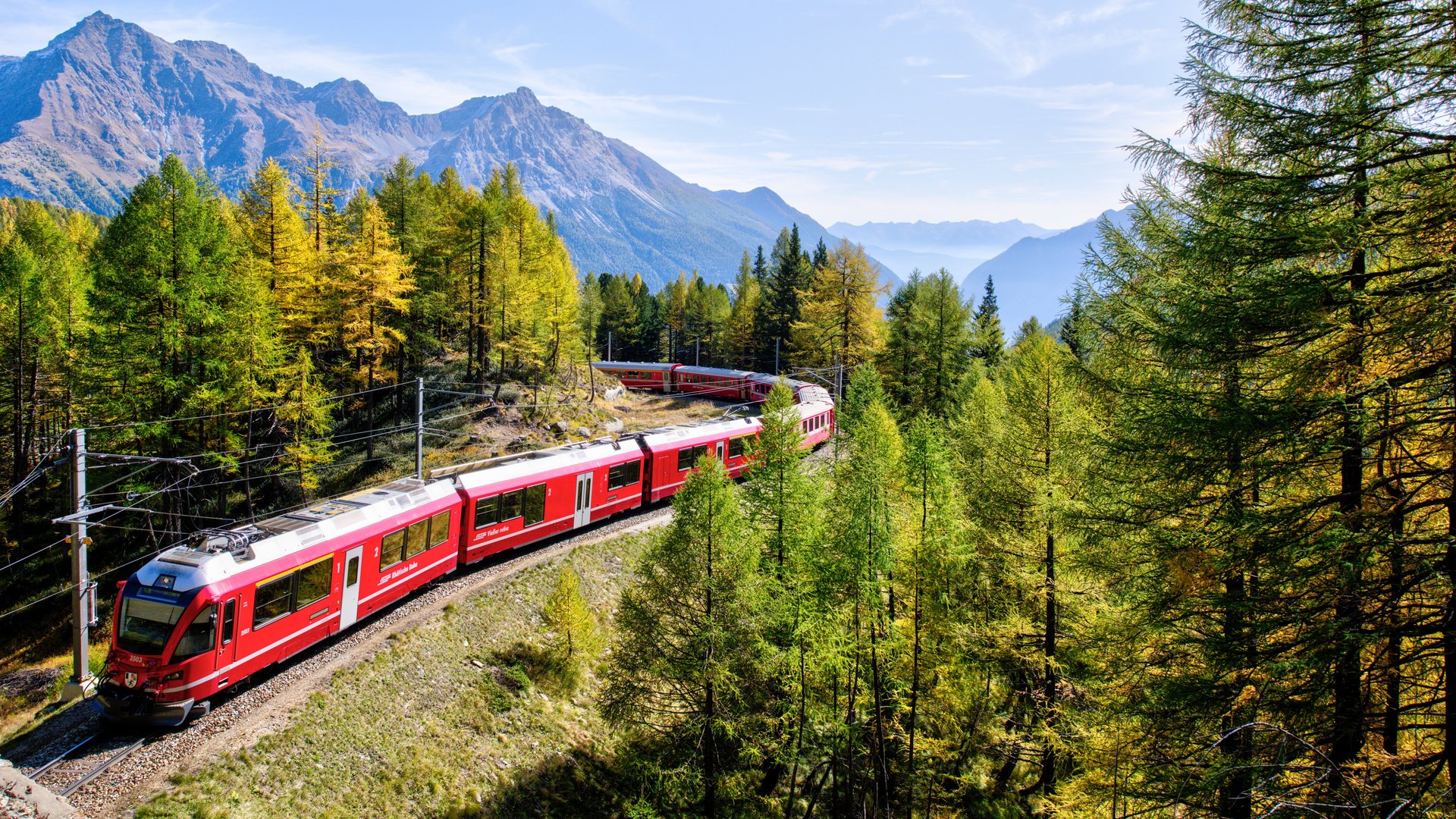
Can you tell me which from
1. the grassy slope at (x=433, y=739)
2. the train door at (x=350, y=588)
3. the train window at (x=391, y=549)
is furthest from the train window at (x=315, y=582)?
the grassy slope at (x=433, y=739)

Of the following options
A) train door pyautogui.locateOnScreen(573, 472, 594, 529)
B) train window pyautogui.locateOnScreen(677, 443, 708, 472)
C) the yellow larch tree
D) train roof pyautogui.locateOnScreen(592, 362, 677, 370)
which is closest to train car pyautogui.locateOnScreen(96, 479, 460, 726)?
train door pyautogui.locateOnScreen(573, 472, 594, 529)

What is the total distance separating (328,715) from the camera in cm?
1299

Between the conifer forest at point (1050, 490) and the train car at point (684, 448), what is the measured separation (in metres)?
5.18

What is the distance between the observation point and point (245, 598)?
12836 millimetres

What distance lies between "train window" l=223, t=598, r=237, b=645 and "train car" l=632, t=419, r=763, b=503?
14017 millimetres

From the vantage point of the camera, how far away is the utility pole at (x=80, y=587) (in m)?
12.9

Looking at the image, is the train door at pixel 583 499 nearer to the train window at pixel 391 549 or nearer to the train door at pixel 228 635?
the train window at pixel 391 549

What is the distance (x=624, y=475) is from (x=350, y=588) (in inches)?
414

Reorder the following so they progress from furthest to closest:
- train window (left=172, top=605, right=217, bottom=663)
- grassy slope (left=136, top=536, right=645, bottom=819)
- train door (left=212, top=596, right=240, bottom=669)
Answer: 1. train door (left=212, top=596, right=240, bottom=669)
2. train window (left=172, top=605, right=217, bottom=663)
3. grassy slope (left=136, top=536, right=645, bottom=819)

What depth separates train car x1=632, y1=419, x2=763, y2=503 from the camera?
26.0 meters

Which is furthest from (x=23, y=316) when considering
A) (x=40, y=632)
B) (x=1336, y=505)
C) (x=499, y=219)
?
(x=1336, y=505)

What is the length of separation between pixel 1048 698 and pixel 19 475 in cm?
3913

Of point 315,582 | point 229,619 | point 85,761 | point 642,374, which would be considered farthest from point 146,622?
point 642,374

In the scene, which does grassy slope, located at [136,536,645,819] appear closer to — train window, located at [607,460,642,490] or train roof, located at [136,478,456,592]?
train roof, located at [136,478,456,592]
